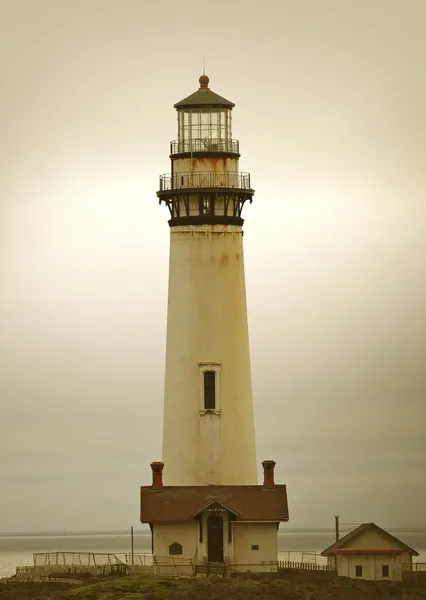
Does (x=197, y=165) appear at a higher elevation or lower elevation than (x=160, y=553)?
higher

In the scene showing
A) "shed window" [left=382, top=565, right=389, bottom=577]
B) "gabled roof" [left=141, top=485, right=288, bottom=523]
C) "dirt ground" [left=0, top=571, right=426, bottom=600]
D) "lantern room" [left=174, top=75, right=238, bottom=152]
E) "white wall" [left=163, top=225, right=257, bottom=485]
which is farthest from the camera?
"lantern room" [left=174, top=75, right=238, bottom=152]

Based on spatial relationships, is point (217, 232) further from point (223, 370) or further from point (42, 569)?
point (42, 569)

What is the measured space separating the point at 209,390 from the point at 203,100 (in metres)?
8.83

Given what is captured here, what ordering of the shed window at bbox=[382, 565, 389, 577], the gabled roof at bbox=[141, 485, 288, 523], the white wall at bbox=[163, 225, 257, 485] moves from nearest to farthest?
the gabled roof at bbox=[141, 485, 288, 523] < the shed window at bbox=[382, 565, 389, 577] < the white wall at bbox=[163, 225, 257, 485]

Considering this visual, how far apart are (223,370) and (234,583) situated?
7.82 metres

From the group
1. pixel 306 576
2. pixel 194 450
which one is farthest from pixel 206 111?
pixel 306 576

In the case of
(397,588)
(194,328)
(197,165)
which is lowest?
(397,588)

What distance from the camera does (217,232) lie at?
54.9m

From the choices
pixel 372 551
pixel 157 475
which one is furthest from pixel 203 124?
pixel 372 551

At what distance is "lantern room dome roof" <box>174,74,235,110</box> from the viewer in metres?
56.0

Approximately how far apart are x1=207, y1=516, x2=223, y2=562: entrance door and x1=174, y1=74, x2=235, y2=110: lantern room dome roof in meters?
12.7

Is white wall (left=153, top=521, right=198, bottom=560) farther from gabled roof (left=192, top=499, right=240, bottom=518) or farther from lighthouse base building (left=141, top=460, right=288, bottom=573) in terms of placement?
gabled roof (left=192, top=499, right=240, bottom=518)

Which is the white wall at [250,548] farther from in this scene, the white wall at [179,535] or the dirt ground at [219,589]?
the white wall at [179,535]

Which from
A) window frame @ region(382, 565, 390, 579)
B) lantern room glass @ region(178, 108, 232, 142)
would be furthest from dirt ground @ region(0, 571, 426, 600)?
lantern room glass @ region(178, 108, 232, 142)
